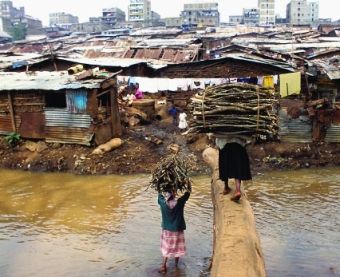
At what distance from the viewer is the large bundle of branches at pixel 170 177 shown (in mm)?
6863

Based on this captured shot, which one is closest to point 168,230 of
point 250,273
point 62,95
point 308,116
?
point 250,273

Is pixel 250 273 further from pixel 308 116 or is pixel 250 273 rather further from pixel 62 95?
pixel 62 95

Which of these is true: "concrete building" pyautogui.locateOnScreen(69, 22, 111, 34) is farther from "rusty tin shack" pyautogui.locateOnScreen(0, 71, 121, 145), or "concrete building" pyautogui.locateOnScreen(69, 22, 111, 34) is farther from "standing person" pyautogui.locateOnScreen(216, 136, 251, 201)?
"standing person" pyautogui.locateOnScreen(216, 136, 251, 201)

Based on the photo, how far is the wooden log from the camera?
4759 mm

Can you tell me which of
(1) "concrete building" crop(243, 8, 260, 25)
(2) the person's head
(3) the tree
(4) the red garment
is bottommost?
(2) the person's head

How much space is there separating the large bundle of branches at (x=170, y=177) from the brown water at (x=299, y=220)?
2196 mm

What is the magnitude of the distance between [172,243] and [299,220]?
3.89 meters

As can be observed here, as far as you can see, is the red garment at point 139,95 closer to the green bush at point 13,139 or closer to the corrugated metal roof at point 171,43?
the green bush at point 13,139

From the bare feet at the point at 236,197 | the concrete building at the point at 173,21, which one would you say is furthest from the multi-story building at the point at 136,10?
the bare feet at the point at 236,197

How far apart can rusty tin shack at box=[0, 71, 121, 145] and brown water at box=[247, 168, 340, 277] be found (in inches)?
218

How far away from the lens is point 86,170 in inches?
544

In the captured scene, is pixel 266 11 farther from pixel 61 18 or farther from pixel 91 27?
pixel 61 18

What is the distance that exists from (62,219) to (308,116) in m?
8.25

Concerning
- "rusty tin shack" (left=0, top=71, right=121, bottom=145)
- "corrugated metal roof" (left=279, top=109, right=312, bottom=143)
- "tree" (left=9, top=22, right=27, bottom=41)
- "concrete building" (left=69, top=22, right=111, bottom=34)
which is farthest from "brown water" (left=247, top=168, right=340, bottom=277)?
"concrete building" (left=69, top=22, right=111, bottom=34)
